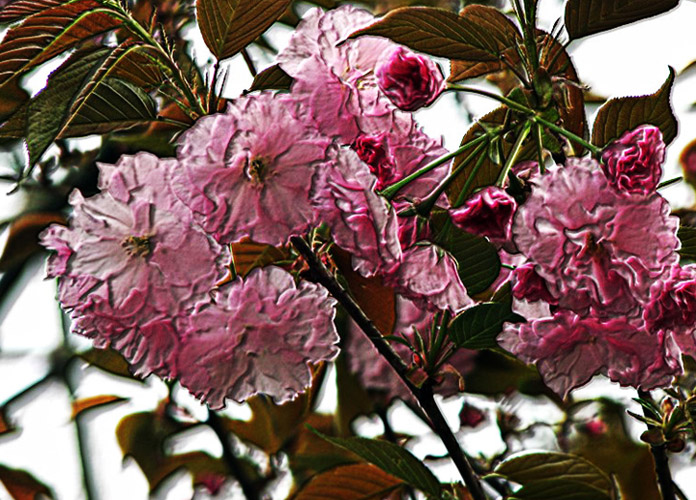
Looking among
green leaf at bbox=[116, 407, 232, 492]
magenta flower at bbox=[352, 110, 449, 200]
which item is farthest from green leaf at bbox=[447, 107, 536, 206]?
green leaf at bbox=[116, 407, 232, 492]

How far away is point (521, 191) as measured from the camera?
471mm

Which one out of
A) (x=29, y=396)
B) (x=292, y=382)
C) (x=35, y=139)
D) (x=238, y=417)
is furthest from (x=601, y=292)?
(x=29, y=396)

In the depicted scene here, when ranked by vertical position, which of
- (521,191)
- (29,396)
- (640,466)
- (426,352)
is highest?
(521,191)

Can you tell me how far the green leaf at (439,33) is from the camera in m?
0.48

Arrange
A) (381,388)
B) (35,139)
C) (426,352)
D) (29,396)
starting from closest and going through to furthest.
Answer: (35,139)
(426,352)
(381,388)
(29,396)

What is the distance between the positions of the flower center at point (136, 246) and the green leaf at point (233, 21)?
0.45 feet

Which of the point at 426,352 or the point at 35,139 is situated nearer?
the point at 35,139

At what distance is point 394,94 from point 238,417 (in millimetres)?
776

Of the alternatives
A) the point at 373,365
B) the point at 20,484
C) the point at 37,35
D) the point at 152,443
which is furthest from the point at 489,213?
the point at 20,484

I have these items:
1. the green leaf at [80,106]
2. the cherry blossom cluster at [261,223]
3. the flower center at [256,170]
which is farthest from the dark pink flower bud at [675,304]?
the green leaf at [80,106]

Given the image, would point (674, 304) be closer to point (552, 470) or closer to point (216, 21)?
point (552, 470)

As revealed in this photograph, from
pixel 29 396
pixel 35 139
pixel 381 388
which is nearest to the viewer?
Answer: pixel 35 139

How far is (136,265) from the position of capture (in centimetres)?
47

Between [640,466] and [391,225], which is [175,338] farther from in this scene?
[640,466]
